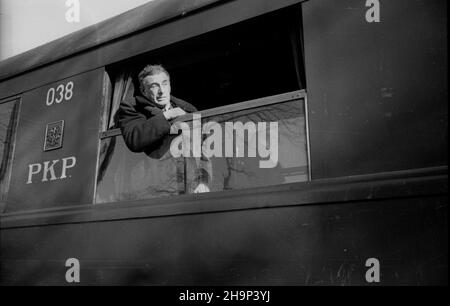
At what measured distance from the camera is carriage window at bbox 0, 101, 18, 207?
9.40 ft

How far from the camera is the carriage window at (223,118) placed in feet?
6.64

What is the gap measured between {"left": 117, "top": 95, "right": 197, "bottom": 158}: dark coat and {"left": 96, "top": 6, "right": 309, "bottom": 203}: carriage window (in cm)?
1

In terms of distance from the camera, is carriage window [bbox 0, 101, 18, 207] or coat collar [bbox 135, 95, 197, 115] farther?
carriage window [bbox 0, 101, 18, 207]

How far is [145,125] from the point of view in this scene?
2.37 metres

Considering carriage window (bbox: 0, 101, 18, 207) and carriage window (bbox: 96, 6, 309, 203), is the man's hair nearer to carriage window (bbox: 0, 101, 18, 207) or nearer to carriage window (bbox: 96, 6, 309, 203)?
carriage window (bbox: 96, 6, 309, 203)

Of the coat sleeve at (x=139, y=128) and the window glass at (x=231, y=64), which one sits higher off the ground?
the window glass at (x=231, y=64)

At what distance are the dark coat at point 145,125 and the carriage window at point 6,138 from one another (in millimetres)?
899

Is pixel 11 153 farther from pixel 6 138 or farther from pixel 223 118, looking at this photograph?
pixel 223 118

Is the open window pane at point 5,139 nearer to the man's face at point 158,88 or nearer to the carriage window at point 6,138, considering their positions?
the carriage window at point 6,138

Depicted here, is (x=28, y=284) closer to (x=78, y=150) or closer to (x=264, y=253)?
(x=78, y=150)
